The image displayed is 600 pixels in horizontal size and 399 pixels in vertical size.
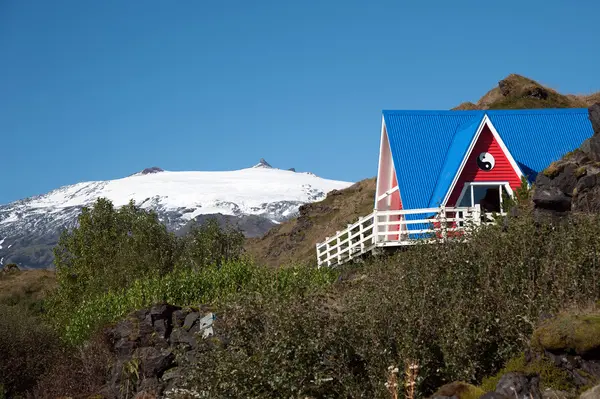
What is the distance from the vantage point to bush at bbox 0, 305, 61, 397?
30828 millimetres

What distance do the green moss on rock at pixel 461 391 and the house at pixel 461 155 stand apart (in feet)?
57.7

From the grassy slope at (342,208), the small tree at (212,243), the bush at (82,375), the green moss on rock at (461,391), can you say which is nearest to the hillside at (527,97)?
the grassy slope at (342,208)

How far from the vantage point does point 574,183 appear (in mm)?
23094

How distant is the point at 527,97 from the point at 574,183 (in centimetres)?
4948

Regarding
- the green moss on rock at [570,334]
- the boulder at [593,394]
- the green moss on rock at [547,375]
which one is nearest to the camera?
the boulder at [593,394]

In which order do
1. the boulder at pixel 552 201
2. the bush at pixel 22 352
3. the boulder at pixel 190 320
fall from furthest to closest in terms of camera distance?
the bush at pixel 22 352
the boulder at pixel 190 320
the boulder at pixel 552 201

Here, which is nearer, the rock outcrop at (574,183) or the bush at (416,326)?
the bush at (416,326)

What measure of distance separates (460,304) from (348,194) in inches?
3089

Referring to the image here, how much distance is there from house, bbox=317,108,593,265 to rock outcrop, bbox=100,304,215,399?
912cm

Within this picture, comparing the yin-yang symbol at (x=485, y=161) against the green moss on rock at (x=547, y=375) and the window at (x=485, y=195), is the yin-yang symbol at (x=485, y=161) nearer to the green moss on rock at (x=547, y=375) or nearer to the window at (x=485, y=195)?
the window at (x=485, y=195)

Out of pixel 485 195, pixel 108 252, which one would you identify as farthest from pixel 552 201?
pixel 108 252

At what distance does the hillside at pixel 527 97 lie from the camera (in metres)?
69.2

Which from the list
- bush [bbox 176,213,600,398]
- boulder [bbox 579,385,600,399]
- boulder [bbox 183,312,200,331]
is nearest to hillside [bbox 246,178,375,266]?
boulder [bbox 183,312,200,331]

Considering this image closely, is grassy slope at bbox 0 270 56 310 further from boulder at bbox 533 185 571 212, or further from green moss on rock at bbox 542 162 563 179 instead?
boulder at bbox 533 185 571 212
